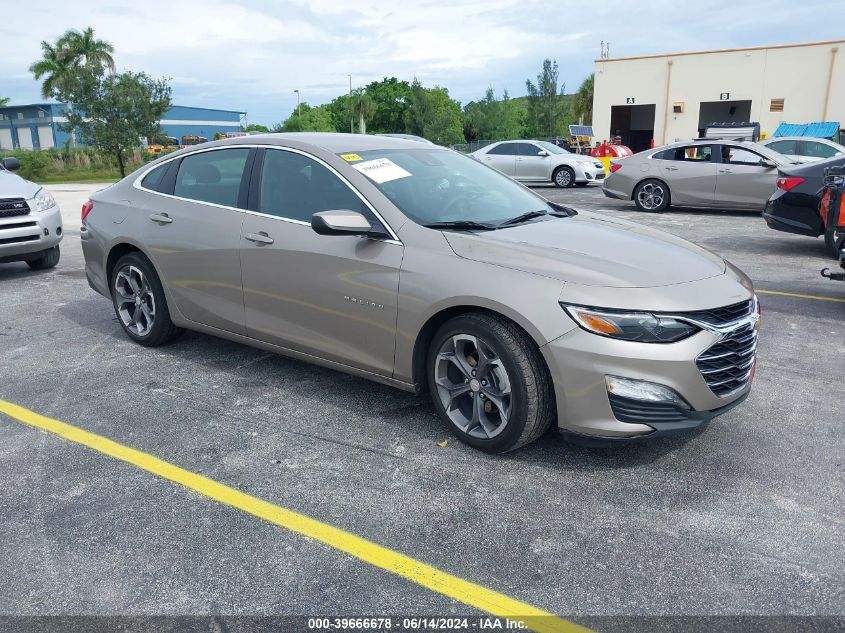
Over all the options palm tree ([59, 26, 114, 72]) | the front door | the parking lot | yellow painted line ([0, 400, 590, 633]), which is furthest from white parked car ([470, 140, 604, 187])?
palm tree ([59, 26, 114, 72])

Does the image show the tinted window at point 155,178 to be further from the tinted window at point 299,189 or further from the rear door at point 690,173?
the rear door at point 690,173

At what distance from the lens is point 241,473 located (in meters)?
3.53

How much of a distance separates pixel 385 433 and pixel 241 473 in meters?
0.84

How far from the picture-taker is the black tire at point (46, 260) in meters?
8.95

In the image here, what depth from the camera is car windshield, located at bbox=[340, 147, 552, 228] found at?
4039 millimetres

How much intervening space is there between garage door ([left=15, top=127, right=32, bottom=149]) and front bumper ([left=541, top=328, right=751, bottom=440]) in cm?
9499

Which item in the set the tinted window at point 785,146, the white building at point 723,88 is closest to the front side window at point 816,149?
the tinted window at point 785,146

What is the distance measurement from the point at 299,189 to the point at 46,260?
20.1 feet

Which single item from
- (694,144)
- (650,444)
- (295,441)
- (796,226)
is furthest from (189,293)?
(694,144)

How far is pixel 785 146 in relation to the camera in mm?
16047

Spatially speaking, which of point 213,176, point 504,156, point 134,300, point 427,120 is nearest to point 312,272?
point 213,176

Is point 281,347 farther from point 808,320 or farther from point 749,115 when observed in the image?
point 749,115

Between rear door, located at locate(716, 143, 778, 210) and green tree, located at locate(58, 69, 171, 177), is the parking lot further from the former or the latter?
green tree, located at locate(58, 69, 171, 177)

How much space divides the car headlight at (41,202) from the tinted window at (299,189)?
17.3ft
